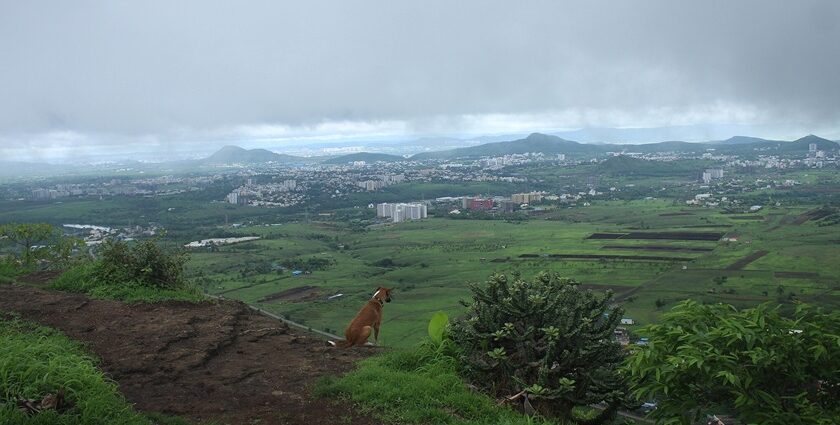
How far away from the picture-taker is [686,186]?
83.5 metres

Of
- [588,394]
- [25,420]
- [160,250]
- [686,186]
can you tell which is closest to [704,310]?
[588,394]

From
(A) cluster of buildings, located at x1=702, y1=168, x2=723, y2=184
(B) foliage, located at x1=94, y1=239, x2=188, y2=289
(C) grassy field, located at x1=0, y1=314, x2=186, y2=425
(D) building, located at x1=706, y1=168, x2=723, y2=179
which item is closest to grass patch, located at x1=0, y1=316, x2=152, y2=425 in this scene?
(C) grassy field, located at x1=0, y1=314, x2=186, y2=425

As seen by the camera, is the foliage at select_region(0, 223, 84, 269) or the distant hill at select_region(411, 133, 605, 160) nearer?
the foliage at select_region(0, 223, 84, 269)

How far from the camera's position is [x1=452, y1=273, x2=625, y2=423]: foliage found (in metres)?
4.68

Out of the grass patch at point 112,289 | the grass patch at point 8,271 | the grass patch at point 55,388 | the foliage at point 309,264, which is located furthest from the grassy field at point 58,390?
the foliage at point 309,264

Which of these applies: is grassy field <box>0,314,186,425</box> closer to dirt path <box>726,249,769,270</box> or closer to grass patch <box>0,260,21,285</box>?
grass patch <box>0,260,21,285</box>

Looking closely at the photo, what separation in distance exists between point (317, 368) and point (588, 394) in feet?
8.22

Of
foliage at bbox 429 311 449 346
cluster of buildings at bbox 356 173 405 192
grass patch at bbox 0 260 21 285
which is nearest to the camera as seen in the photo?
foliage at bbox 429 311 449 346

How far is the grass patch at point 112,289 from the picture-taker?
8.01 metres

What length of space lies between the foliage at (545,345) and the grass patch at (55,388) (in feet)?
9.16

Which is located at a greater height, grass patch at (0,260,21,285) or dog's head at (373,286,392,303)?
dog's head at (373,286,392,303)

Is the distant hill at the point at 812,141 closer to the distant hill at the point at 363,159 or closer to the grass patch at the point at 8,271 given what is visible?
the distant hill at the point at 363,159

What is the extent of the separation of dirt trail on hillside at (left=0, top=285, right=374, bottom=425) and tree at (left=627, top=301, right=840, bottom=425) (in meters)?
2.15

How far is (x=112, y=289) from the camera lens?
8203 millimetres
